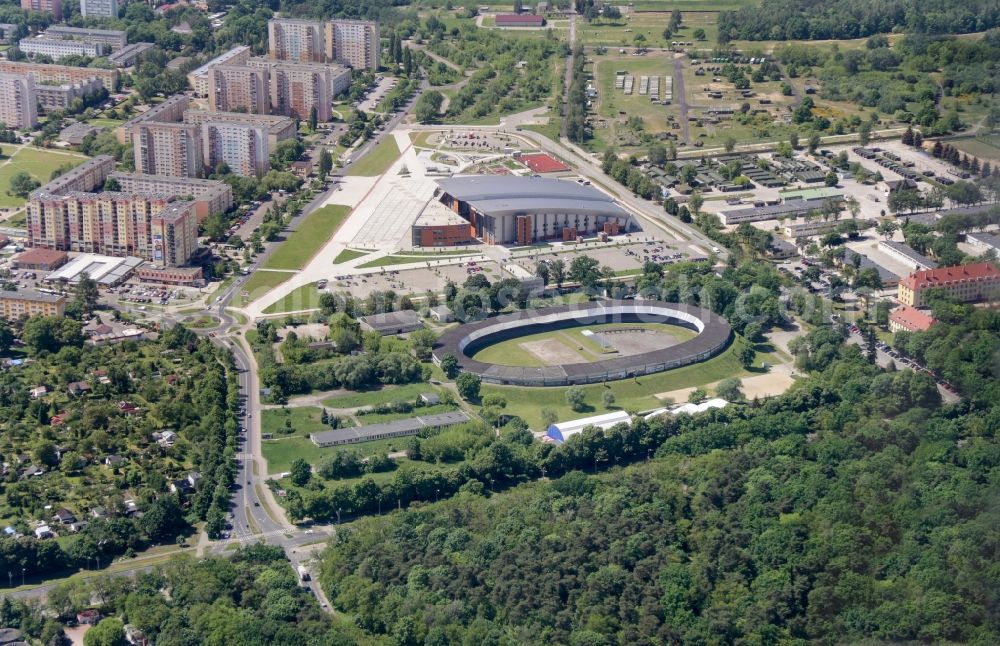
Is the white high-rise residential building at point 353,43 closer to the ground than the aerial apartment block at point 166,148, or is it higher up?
higher up

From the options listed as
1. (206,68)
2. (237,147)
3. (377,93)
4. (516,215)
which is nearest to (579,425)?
(516,215)

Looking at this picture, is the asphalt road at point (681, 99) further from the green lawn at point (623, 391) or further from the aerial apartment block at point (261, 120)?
the green lawn at point (623, 391)

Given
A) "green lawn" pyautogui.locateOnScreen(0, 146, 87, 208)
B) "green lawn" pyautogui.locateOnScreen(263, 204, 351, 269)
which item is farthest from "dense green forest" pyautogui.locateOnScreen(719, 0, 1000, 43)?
"green lawn" pyautogui.locateOnScreen(0, 146, 87, 208)

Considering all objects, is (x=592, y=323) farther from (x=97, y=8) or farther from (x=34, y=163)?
(x=97, y=8)

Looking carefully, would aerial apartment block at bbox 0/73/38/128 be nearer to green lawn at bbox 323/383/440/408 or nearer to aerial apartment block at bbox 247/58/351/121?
aerial apartment block at bbox 247/58/351/121

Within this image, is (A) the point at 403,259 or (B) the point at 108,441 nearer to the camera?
(B) the point at 108,441

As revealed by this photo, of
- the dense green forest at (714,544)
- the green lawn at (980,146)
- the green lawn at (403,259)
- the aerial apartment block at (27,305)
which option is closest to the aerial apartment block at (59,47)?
the green lawn at (403,259)

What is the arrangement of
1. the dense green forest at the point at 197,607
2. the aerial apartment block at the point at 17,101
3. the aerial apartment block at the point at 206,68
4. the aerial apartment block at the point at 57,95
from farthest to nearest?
the aerial apartment block at the point at 206,68, the aerial apartment block at the point at 57,95, the aerial apartment block at the point at 17,101, the dense green forest at the point at 197,607
